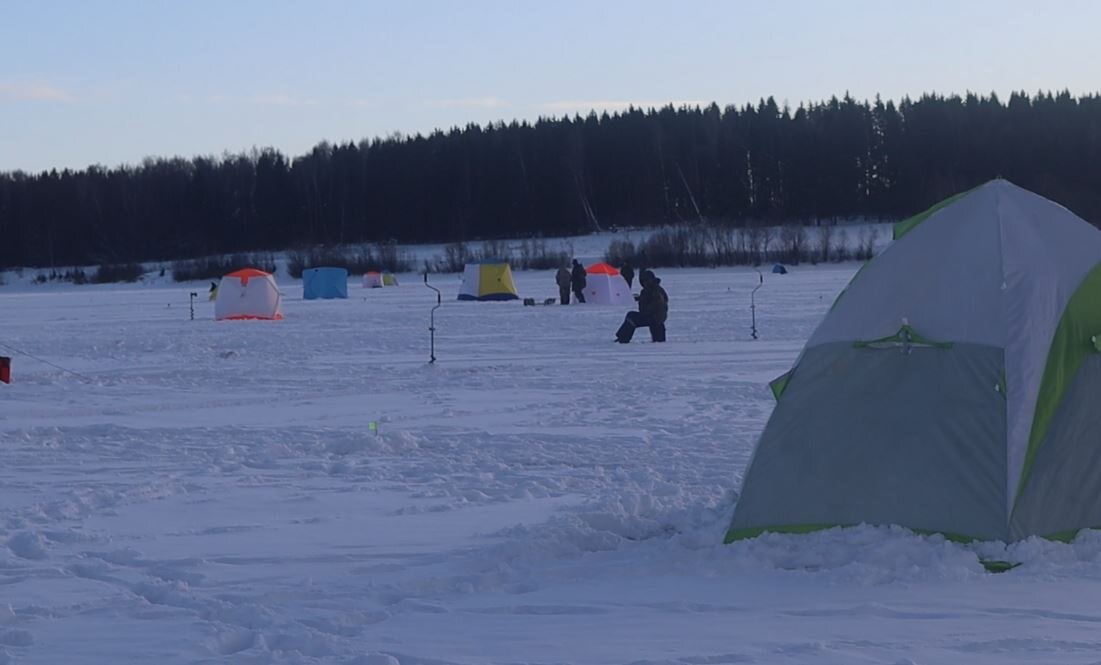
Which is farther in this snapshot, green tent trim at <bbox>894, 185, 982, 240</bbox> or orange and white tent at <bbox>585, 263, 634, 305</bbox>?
orange and white tent at <bbox>585, 263, 634, 305</bbox>

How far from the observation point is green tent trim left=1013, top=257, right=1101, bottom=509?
7039 millimetres

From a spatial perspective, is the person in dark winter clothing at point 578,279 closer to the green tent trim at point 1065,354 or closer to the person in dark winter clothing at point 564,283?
the person in dark winter clothing at point 564,283

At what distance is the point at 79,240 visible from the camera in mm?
113750

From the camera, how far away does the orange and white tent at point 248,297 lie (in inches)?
1347

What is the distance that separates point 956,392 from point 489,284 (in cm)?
3658

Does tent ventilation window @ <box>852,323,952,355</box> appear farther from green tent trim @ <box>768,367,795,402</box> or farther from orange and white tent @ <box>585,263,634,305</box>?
orange and white tent @ <box>585,263,634,305</box>

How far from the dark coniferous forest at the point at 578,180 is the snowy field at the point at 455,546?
83.0 m

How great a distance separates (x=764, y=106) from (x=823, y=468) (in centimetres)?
11488

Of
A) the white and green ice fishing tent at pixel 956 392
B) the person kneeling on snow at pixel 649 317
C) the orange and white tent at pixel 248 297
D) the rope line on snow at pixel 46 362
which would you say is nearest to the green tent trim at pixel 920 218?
the white and green ice fishing tent at pixel 956 392

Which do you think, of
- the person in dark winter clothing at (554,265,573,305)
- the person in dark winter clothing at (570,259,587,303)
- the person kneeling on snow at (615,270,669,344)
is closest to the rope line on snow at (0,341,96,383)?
the person kneeling on snow at (615,270,669,344)

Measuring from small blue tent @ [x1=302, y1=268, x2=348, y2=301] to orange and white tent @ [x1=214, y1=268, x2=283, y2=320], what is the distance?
601 inches

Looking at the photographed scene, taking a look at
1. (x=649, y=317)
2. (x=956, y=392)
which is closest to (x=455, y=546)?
(x=956, y=392)

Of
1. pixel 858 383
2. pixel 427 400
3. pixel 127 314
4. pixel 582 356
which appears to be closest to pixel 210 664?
pixel 858 383

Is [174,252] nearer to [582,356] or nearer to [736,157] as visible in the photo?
[736,157]
